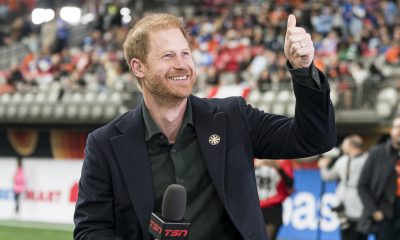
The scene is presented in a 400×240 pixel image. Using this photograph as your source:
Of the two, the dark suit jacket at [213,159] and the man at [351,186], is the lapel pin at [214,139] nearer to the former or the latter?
the dark suit jacket at [213,159]

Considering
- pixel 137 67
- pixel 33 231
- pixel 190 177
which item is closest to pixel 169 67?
pixel 137 67

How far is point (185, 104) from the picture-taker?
3.49 meters

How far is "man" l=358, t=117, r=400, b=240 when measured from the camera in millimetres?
9773

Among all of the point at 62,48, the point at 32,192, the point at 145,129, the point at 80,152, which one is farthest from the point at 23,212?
the point at 145,129

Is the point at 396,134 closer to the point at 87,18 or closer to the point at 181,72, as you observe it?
the point at 181,72

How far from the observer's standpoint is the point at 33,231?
18.1 metres

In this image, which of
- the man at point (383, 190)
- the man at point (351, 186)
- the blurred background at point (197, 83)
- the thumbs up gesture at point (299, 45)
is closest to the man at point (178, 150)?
the thumbs up gesture at point (299, 45)

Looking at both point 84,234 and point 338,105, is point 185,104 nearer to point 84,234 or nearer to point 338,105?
point 84,234

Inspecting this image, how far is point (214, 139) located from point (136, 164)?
1.05 ft

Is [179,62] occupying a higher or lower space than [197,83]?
higher

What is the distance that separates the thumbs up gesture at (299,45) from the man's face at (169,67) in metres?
0.42

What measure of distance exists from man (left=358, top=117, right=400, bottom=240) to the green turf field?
7.74m

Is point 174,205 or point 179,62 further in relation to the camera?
point 179,62

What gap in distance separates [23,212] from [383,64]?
33.6ft
